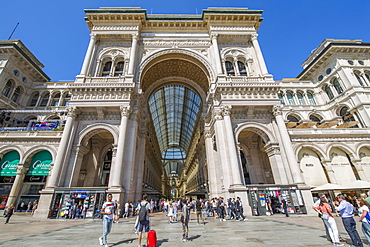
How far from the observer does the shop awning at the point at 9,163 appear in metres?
21.5

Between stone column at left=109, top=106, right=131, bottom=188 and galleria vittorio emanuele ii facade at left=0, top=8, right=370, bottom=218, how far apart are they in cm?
10

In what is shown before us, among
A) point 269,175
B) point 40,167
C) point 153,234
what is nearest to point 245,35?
point 269,175

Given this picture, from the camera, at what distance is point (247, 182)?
22531 millimetres

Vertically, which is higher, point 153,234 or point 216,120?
point 216,120

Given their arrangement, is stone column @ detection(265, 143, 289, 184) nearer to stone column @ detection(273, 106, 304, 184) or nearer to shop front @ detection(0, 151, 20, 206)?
stone column @ detection(273, 106, 304, 184)

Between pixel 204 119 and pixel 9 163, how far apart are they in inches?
1023

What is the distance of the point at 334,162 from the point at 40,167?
3731 cm

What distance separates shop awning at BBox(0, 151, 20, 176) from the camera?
70.6 ft

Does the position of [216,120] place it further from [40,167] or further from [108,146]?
[40,167]

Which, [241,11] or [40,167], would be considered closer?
[40,167]

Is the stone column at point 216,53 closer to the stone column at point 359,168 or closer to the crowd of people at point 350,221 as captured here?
the crowd of people at point 350,221

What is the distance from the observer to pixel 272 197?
15.5 meters

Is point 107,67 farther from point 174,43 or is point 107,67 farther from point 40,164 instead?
point 40,164

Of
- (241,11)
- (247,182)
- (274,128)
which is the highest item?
(241,11)
